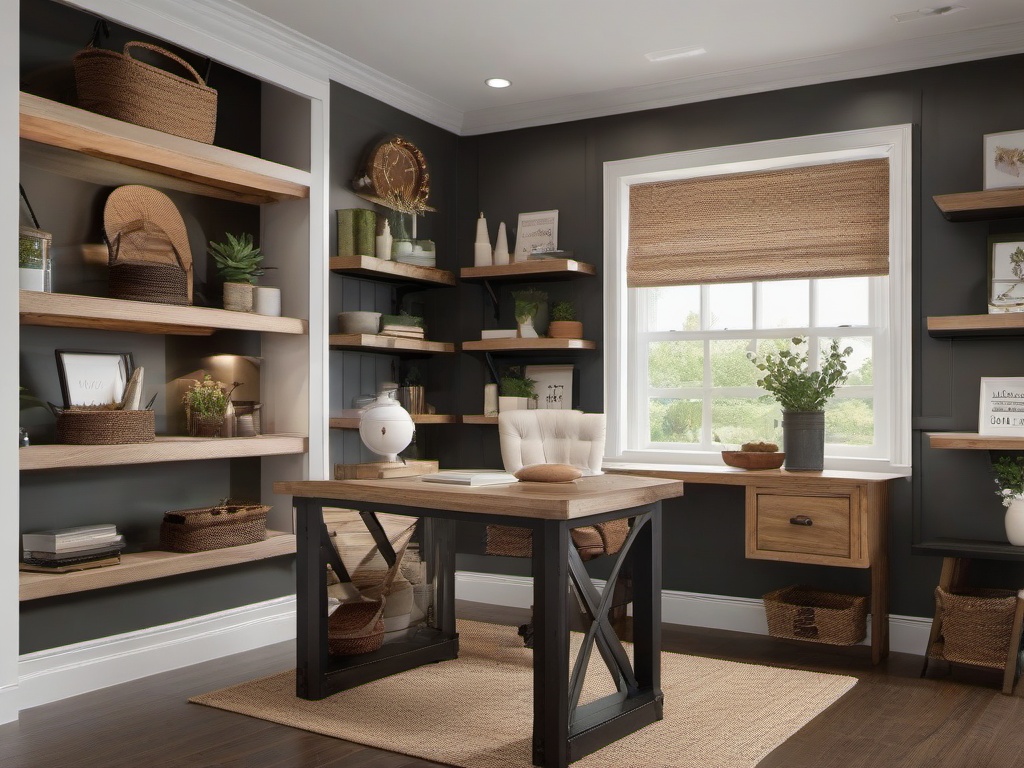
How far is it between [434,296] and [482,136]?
933mm

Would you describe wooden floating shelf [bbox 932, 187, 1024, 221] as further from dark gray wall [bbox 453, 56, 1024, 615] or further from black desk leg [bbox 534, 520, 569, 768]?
black desk leg [bbox 534, 520, 569, 768]

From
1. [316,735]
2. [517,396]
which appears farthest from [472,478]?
[517,396]

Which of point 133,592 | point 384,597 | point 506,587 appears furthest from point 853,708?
point 133,592

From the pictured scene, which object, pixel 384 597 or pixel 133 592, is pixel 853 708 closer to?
pixel 384 597

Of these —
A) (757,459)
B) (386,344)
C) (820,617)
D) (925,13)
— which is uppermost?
(925,13)

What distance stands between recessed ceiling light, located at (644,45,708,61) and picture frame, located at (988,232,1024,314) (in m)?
1.47

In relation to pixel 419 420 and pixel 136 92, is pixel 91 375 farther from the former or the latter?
pixel 419 420

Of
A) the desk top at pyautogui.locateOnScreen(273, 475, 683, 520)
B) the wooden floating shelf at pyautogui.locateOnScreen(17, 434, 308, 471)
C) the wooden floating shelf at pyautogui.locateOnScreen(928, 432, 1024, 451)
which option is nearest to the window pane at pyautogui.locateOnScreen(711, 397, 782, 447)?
the wooden floating shelf at pyautogui.locateOnScreen(928, 432, 1024, 451)

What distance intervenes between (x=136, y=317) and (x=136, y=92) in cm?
81

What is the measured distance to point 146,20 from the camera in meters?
3.55

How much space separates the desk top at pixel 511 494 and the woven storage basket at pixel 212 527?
0.64m

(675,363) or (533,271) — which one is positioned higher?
(533,271)

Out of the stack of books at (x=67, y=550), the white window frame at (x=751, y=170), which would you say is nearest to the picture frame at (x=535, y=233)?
the white window frame at (x=751, y=170)

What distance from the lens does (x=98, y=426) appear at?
3.37m
